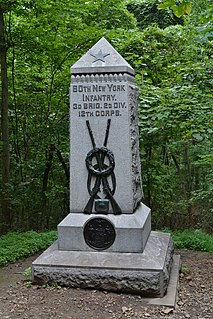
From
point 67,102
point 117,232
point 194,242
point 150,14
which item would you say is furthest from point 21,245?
point 150,14

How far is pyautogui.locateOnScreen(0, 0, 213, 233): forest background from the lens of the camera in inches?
291

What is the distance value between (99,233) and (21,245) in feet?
7.59

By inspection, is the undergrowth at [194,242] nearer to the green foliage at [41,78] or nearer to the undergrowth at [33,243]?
the undergrowth at [33,243]

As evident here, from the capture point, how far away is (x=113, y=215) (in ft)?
17.7

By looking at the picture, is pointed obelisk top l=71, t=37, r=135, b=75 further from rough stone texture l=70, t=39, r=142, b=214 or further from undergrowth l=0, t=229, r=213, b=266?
undergrowth l=0, t=229, r=213, b=266

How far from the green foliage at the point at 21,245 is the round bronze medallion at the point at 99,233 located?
1.65 m

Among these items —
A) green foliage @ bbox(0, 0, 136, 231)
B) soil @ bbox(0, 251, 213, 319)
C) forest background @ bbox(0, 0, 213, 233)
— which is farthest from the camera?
green foliage @ bbox(0, 0, 136, 231)

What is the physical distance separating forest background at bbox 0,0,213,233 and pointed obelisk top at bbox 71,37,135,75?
163 centimetres

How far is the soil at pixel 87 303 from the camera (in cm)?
423

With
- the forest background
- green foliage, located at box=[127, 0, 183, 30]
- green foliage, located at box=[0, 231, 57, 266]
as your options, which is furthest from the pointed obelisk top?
green foliage, located at box=[127, 0, 183, 30]

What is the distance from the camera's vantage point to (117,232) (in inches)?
207

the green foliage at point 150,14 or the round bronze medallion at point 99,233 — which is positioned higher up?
the green foliage at point 150,14

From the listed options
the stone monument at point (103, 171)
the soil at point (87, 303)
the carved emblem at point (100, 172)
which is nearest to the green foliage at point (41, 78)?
the stone monument at point (103, 171)

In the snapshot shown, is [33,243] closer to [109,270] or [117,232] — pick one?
[117,232]
